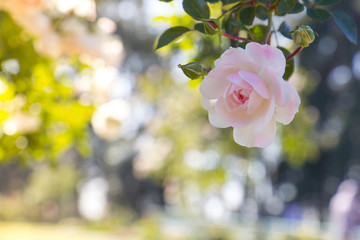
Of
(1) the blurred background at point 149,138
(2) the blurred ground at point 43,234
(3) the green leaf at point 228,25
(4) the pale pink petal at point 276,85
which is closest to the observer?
(4) the pale pink petal at point 276,85

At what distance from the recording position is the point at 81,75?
1.06 meters

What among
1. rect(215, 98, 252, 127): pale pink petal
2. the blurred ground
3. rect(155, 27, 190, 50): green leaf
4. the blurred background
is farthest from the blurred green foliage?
the blurred ground

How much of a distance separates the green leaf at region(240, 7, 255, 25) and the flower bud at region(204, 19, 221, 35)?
0.07m

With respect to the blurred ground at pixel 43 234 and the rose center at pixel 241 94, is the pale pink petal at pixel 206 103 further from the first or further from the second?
the blurred ground at pixel 43 234

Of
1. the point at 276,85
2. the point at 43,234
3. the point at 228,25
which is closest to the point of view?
the point at 276,85

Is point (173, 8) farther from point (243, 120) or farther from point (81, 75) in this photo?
point (243, 120)

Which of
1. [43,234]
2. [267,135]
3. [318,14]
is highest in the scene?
[318,14]

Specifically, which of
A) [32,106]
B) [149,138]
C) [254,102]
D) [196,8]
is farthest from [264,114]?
[149,138]

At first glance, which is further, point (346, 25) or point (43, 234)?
point (43, 234)

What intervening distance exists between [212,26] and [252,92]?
74 millimetres

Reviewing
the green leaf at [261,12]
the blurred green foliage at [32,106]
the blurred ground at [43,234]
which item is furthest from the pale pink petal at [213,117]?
the blurred ground at [43,234]

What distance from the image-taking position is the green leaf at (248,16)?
390 millimetres

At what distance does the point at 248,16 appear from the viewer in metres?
0.39

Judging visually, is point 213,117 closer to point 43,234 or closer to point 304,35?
point 304,35
